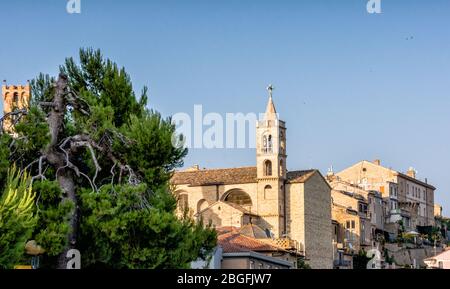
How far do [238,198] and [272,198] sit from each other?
361 centimetres

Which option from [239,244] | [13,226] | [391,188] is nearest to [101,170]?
[13,226]

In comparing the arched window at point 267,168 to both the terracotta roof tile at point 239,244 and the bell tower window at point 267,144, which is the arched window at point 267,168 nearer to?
the bell tower window at point 267,144

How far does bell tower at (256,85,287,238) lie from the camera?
75438 mm

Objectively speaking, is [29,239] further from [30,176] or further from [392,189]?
[392,189]

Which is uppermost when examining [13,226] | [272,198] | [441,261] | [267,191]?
[267,191]

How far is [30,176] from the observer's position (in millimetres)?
29906

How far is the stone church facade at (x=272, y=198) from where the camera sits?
74500 mm

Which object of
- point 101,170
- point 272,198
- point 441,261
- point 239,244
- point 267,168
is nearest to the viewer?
point 101,170

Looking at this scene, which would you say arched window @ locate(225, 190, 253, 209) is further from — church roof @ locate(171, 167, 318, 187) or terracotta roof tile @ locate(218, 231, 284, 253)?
terracotta roof tile @ locate(218, 231, 284, 253)

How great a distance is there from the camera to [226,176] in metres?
80.0

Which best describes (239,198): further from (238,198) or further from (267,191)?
(267,191)

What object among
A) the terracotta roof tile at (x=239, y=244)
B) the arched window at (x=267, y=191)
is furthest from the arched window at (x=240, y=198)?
the terracotta roof tile at (x=239, y=244)

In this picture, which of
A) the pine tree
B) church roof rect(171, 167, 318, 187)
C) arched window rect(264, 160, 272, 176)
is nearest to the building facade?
church roof rect(171, 167, 318, 187)
